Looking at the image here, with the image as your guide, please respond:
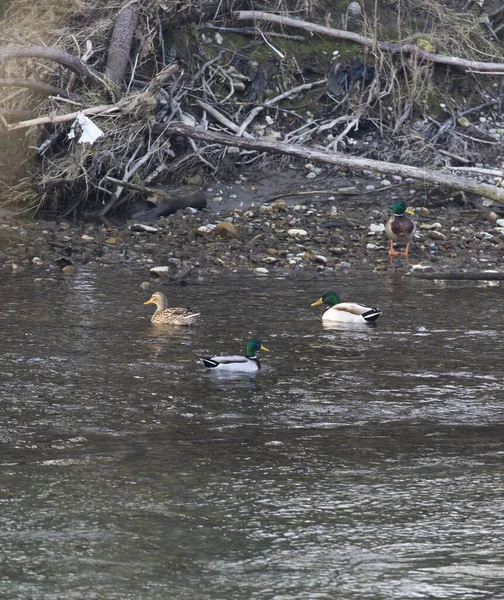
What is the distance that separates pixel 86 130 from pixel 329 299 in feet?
16.2

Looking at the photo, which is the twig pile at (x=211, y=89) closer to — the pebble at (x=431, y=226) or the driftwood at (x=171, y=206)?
the driftwood at (x=171, y=206)

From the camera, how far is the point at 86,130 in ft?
49.5

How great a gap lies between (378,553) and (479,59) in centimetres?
1502

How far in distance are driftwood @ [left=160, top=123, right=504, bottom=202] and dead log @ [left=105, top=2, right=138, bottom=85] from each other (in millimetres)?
1152

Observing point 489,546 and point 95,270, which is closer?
point 489,546

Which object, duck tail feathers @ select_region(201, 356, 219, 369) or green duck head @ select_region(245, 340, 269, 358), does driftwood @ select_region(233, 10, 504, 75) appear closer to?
green duck head @ select_region(245, 340, 269, 358)

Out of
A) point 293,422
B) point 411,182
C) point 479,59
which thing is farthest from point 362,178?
point 293,422

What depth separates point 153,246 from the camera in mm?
14945

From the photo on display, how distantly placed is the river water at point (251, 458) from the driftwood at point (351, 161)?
461cm

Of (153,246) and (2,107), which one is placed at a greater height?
(2,107)

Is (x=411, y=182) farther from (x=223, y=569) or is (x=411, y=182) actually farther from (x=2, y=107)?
(x=223, y=569)

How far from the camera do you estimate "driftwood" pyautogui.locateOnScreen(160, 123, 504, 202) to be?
1605 centimetres

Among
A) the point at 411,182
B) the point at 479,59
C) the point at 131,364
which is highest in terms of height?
the point at 479,59

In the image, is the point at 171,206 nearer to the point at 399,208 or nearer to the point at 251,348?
the point at 399,208
